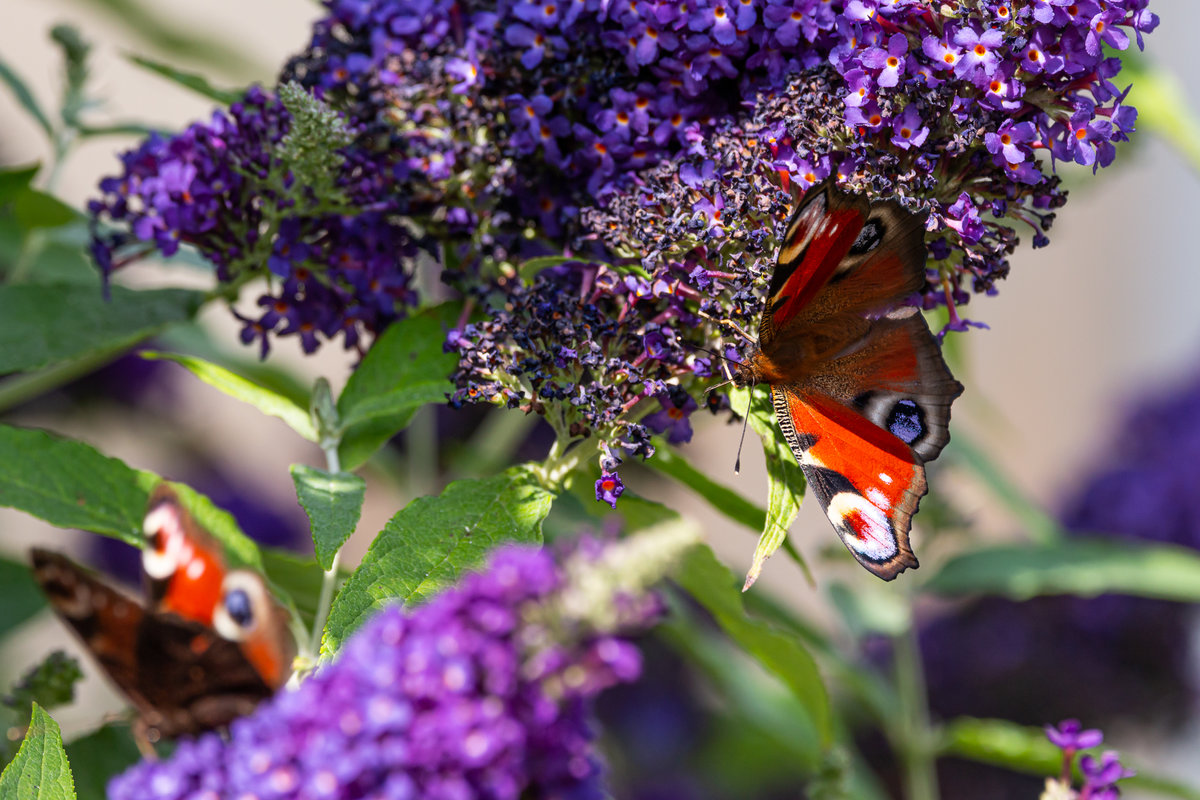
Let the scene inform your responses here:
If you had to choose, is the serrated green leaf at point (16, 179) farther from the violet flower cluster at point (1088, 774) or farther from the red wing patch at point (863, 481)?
the violet flower cluster at point (1088, 774)

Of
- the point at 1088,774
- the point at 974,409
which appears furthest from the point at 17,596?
the point at 974,409

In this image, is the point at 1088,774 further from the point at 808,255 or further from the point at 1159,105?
the point at 1159,105

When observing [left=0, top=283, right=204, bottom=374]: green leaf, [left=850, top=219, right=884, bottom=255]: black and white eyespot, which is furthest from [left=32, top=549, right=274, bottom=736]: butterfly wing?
[left=850, top=219, right=884, bottom=255]: black and white eyespot

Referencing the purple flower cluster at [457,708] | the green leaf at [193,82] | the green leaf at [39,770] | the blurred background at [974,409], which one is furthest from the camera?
the blurred background at [974,409]

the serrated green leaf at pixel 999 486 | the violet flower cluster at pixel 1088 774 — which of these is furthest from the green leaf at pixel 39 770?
the serrated green leaf at pixel 999 486

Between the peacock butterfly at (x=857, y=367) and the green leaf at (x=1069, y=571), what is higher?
the peacock butterfly at (x=857, y=367)

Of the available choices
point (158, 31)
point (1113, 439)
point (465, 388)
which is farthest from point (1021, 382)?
point (465, 388)
